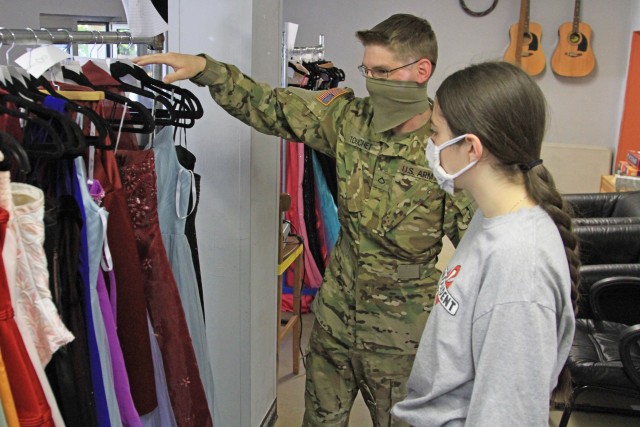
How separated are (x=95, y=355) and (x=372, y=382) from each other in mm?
921

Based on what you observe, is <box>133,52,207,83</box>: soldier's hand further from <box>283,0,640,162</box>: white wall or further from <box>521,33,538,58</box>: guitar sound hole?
<box>521,33,538,58</box>: guitar sound hole

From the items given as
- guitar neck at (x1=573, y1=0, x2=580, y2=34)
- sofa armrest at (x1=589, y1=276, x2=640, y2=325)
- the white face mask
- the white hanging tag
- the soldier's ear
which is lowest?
sofa armrest at (x1=589, y1=276, x2=640, y2=325)

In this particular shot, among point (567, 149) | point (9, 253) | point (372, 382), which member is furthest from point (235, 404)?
point (567, 149)

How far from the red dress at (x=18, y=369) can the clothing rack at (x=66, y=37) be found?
65 cm

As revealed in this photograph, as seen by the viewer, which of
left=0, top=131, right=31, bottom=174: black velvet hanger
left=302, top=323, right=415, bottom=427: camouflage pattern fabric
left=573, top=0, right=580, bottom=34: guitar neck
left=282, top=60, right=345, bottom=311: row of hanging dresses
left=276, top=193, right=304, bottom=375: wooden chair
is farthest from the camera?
left=573, top=0, right=580, bottom=34: guitar neck

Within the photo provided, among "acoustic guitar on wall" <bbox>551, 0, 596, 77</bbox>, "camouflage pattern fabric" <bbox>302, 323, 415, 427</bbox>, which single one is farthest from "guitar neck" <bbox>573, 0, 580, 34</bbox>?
"camouflage pattern fabric" <bbox>302, 323, 415, 427</bbox>

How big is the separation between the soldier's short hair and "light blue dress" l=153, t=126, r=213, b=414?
2.05ft

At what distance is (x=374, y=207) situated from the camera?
68.1 inches

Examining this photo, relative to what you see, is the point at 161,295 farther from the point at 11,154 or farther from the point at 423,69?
the point at 423,69

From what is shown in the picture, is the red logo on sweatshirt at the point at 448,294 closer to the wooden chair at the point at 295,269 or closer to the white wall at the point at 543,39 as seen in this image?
the wooden chair at the point at 295,269

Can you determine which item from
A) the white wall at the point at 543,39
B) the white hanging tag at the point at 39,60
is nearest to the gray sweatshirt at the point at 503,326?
the white hanging tag at the point at 39,60

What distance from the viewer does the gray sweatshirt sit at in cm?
100

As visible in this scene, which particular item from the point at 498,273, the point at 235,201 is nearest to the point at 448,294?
the point at 498,273

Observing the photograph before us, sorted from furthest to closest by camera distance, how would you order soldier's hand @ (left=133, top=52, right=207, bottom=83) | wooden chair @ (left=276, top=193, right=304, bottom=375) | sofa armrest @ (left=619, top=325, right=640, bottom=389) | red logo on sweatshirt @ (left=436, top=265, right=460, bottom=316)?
wooden chair @ (left=276, top=193, right=304, bottom=375)
sofa armrest @ (left=619, top=325, right=640, bottom=389)
soldier's hand @ (left=133, top=52, right=207, bottom=83)
red logo on sweatshirt @ (left=436, top=265, right=460, bottom=316)
